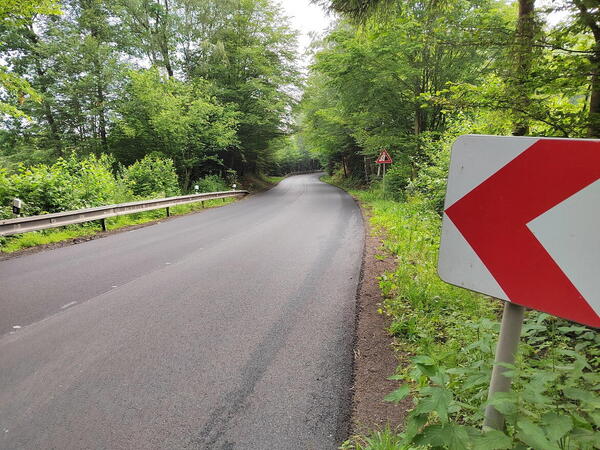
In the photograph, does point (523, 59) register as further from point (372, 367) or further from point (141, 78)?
point (141, 78)

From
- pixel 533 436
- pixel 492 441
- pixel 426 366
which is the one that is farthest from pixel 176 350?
pixel 533 436

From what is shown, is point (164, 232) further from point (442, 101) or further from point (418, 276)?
point (442, 101)

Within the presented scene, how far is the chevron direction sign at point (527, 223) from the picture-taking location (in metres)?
1.00

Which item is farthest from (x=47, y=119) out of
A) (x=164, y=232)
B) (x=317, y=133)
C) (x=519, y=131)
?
(x=519, y=131)

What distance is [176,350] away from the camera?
3086 millimetres

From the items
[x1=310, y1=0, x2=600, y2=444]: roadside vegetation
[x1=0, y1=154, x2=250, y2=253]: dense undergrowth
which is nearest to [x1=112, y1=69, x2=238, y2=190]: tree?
[x1=0, y1=154, x2=250, y2=253]: dense undergrowth

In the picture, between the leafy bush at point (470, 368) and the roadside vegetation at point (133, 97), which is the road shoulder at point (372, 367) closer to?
the leafy bush at point (470, 368)

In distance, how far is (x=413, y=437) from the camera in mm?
1299

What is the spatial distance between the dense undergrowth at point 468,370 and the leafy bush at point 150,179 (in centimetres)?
1095

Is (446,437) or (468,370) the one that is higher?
(446,437)

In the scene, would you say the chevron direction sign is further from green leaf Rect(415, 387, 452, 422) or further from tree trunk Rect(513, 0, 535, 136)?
tree trunk Rect(513, 0, 535, 136)

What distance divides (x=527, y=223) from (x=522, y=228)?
2 centimetres

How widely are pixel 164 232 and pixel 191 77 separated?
56.4 feet

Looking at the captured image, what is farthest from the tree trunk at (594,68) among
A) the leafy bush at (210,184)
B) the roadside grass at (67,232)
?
the leafy bush at (210,184)
